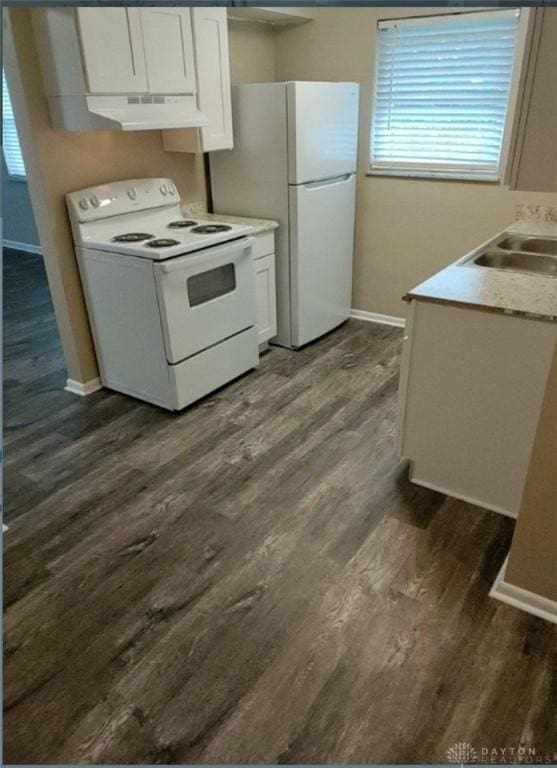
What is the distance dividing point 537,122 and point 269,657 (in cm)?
162

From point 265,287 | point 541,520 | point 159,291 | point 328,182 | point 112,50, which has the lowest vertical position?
point 541,520

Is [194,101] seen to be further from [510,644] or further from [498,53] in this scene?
[510,644]

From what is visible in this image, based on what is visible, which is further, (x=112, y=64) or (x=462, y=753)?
(x=112, y=64)

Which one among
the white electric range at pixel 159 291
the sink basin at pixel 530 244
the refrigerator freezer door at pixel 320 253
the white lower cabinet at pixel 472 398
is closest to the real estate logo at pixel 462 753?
the white lower cabinet at pixel 472 398

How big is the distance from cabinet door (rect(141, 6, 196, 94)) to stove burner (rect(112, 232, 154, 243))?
0.71 metres

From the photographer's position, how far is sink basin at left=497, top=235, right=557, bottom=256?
8.76ft

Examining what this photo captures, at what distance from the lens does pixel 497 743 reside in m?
1.39

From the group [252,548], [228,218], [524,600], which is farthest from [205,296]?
[524,600]

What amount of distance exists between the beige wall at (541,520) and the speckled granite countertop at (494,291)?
46cm

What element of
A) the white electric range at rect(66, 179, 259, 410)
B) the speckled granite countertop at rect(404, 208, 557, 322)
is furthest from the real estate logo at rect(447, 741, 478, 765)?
the white electric range at rect(66, 179, 259, 410)

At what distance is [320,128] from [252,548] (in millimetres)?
2503

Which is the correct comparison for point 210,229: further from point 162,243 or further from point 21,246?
point 21,246

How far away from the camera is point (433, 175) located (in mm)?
3488

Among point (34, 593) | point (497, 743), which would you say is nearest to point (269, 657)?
point (497, 743)
